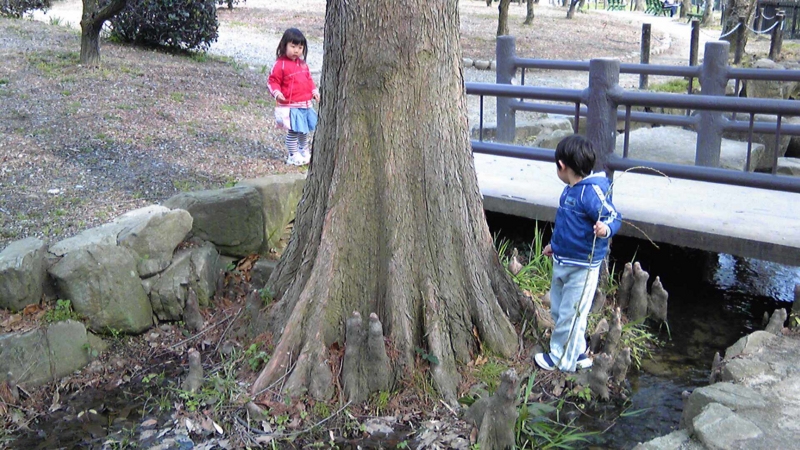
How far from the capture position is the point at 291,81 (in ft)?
24.5

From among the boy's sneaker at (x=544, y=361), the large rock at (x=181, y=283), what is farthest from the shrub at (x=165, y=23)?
the boy's sneaker at (x=544, y=361)

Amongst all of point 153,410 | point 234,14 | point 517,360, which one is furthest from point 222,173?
point 234,14

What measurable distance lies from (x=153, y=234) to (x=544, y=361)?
2769 millimetres

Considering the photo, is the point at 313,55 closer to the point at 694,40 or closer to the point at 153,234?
the point at 694,40

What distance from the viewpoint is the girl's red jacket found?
744 centimetres

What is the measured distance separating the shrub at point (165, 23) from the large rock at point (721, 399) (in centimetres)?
1015

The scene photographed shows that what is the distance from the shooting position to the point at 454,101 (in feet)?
16.0

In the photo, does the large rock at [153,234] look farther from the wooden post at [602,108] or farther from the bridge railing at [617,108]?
the wooden post at [602,108]

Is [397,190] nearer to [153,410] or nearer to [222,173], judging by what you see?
[153,410]

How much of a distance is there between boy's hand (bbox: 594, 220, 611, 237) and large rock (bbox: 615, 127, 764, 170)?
14.5ft

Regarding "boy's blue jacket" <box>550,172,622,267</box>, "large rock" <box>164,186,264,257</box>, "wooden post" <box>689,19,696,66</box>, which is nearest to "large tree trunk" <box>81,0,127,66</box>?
"large rock" <box>164,186,264,257</box>

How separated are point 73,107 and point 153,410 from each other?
15.5ft

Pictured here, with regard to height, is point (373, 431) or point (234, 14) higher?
point (234, 14)

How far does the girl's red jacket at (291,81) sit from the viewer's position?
744 cm
